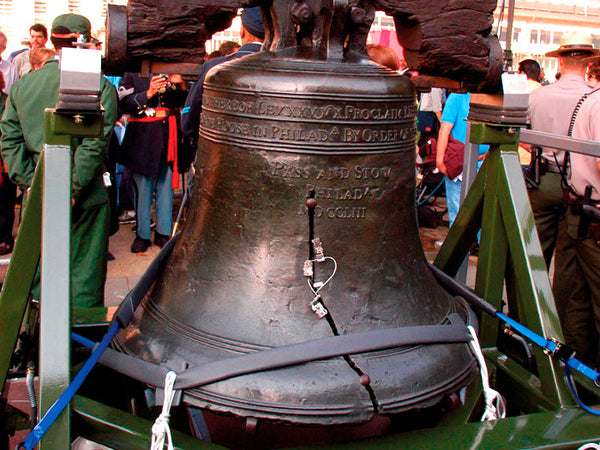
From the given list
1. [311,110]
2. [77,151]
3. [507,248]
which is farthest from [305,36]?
[77,151]

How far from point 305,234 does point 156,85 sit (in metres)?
3.92

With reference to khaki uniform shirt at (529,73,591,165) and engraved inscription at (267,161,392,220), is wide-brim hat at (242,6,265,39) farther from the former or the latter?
khaki uniform shirt at (529,73,591,165)

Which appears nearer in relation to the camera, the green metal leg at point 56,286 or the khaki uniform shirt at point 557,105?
the green metal leg at point 56,286

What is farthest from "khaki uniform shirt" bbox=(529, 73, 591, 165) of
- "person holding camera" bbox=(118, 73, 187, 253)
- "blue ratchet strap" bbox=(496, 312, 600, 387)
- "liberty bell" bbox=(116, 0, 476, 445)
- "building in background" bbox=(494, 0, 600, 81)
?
"building in background" bbox=(494, 0, 600, 81)

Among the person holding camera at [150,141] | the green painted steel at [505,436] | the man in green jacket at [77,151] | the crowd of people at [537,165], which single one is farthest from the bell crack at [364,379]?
the person holding camera at [150,141]

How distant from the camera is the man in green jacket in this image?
393cm

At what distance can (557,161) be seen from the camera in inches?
169

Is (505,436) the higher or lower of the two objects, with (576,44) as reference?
lower

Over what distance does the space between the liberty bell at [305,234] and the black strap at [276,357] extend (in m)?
0.05

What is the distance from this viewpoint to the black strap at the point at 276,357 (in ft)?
6.06

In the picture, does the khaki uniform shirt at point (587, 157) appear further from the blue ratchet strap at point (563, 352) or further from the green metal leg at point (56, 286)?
the green metal leg at point (56, 286)

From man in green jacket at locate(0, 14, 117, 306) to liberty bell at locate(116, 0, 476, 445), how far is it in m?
1.91

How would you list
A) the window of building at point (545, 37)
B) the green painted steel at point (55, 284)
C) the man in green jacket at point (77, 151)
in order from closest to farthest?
the green painted steel at point (55, 284) < the man in green jacket at point (77, 151) < the window of building at point (545, 37)

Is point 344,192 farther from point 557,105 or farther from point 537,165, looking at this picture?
point 557,105
